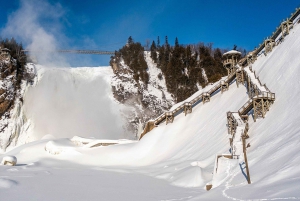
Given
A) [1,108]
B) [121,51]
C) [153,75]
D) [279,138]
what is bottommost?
[279,138]

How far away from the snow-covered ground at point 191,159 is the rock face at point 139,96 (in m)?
27.3

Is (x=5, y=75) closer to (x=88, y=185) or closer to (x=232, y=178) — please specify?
(x=88, y=185)

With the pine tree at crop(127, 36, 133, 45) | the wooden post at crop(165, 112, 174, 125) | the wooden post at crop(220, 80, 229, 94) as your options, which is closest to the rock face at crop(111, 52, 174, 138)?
the pine tree at crop(127, 36, 133, 45)

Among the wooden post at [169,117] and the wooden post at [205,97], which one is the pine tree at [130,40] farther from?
the wooden post at [205,97]

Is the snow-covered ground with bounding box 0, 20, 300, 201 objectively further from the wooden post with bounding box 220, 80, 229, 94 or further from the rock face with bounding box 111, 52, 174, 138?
the rock face with bounding box 111, 52, 174, 138

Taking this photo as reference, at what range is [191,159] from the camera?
23594 millimetres

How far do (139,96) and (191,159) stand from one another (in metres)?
45.0

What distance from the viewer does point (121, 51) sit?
7556cm

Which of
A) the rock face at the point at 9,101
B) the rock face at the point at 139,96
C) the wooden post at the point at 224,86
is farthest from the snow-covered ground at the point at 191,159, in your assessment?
the rock face at the point at 139,96

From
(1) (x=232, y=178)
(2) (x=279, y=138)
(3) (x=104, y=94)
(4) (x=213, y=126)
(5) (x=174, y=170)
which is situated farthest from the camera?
(3) (x=104, y=94)

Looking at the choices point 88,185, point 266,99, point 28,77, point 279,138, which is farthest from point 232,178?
point 28,77

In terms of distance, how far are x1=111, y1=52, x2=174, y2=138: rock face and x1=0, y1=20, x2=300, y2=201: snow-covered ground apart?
89.5ft

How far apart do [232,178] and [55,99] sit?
5934 cm

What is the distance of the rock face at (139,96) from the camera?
65.1m
